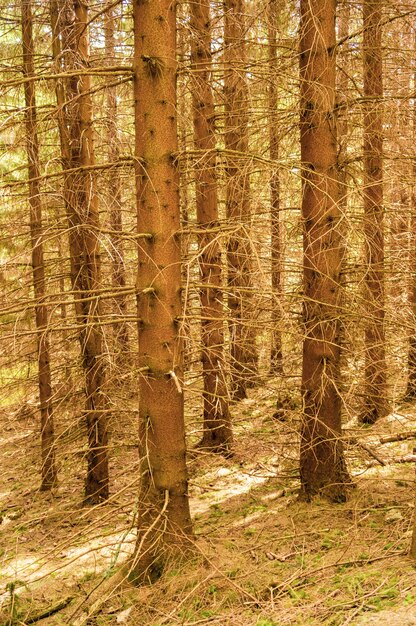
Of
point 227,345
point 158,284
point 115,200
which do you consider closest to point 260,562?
point 227,345

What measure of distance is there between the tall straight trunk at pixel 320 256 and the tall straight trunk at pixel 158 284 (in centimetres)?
176

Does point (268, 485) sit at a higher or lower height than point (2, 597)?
higher

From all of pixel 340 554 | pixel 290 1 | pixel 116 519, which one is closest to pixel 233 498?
pixel 116 519

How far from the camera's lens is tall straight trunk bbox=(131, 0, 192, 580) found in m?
5.09

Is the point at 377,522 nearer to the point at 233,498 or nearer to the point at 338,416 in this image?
the point at 338,416

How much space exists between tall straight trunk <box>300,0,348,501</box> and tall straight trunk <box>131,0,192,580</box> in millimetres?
1758

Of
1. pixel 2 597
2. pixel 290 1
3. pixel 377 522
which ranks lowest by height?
pixel 2 597

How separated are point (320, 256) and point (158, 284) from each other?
88.1 inches

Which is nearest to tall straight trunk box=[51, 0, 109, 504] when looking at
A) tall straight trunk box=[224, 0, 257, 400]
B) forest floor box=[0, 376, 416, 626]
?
forest floor box=[0, 376, 416, 626]

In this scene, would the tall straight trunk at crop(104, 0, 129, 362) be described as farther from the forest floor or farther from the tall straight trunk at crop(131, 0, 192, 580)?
the forest floor

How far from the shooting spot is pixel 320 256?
6.59 m

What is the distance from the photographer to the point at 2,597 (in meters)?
6.96

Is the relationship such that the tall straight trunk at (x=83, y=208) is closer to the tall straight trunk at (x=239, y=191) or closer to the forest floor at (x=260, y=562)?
the forest floor at (x=260, y=562)

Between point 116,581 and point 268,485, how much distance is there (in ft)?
11.9
